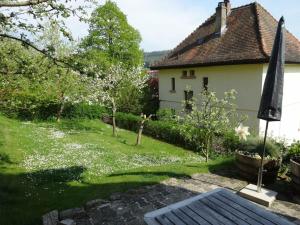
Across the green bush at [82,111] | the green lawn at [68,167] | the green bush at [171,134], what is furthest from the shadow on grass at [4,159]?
the green bush at [82,111]

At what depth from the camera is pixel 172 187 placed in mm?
7484

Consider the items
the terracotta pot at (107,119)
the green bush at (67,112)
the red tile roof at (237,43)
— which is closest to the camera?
the red tile roof at (237,43)

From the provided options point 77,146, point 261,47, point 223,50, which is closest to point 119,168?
point 77,146

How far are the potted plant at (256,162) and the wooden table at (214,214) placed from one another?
12.6ft

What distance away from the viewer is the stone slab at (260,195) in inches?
260

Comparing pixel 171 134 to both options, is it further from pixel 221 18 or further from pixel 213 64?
pixel 221 18

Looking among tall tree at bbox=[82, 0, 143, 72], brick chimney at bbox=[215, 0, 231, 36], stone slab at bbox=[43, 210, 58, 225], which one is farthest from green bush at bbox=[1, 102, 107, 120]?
stone slab at bbox=[43, 210, 58, 225]

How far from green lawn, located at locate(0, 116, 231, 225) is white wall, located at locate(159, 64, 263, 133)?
529cm

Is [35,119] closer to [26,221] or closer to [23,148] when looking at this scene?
[23,148]

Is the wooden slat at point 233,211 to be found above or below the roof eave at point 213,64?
below

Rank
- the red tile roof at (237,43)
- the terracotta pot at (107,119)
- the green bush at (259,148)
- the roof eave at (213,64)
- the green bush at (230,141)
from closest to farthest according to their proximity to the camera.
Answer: the green bush at (259,148) < the green bush at (230,141) < the roof eave at (213,64) < the red tile roof at (237,43) < the terracotta pot at (107,119)

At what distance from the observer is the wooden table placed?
3820 mm

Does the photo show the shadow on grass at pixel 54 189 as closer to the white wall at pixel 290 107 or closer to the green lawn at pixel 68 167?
the green lawn at pixel 68 167

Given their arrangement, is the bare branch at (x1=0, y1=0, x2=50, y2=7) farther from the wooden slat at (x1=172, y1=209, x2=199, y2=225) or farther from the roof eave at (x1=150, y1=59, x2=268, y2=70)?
the roof eave at (x1=150, y1=59, x2=268, y2=70)
